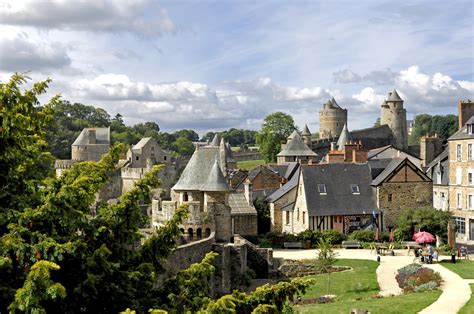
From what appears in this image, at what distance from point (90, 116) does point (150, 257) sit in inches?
4330

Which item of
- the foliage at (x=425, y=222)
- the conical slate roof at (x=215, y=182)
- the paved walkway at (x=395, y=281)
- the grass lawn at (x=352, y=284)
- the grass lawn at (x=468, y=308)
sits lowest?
the grass lawn at (x=352, y=284)

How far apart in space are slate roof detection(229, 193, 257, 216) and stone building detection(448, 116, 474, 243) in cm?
1371

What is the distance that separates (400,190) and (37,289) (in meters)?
33.3

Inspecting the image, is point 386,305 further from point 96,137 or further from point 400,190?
point 96,137

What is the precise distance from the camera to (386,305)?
19.5m

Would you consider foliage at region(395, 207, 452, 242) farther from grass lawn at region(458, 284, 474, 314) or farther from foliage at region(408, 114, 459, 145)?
foliage at region(408, 114, 459, 145)

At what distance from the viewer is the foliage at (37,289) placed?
7242 mm

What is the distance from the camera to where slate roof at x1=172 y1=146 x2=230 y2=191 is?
30.6 metres

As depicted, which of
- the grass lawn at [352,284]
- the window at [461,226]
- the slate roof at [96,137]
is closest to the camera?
the grass lawn at [352,284]

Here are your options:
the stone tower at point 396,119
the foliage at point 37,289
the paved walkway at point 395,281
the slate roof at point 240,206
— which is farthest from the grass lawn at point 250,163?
the foliage at point 37,289

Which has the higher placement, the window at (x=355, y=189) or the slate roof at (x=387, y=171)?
the slate roof at (x=387, y=171)

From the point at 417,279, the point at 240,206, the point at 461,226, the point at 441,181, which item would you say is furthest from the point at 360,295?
the point at 441,181

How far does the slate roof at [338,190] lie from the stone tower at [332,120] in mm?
51469

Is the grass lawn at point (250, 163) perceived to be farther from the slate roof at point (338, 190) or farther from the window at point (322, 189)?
the window at point (322, 189)
